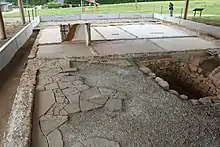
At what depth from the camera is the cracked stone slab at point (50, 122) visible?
9.75 feet

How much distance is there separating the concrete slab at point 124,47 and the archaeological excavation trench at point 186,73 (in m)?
1.03

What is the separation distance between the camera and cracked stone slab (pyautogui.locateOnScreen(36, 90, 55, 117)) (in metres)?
3.44

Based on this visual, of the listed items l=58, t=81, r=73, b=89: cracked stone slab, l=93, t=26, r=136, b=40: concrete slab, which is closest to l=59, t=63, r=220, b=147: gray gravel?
l=58, t=81, r=73, b=89: cracked stone slab

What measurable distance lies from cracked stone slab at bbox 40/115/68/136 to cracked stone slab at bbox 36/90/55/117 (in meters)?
0.17

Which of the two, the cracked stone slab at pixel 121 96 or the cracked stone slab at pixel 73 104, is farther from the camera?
the cracked stone slab at pixel 121 96

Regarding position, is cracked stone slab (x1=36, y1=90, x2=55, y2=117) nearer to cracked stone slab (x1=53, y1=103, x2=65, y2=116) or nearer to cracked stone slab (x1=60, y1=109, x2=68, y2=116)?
cracked stone slab (x1=53, y1=103, x2=65, y2=116)

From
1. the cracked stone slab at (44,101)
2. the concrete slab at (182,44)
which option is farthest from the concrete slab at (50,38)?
the cracked stone slab at (44,101)

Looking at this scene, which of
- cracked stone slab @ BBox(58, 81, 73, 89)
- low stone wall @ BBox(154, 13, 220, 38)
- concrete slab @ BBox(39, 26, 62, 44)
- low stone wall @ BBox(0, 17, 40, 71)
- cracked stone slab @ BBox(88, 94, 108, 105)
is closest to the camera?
cracked stone slab @ BBox(88, 94, 108, 105)

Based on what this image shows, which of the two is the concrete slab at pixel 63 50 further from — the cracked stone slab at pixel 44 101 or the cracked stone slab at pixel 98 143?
the cracked stone slab at pixel 98 143

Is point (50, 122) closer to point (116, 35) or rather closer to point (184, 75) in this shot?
point (184, 75)

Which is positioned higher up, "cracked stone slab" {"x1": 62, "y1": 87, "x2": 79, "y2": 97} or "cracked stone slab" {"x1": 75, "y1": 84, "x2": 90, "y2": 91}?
"cracked stone slab" {"x1": 75, "y1": 84, "x2": 90, "y2": 91}

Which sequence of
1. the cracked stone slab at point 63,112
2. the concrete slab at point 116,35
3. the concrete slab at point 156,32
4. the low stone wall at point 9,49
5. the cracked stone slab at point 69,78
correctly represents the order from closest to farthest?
the cracked stone slab at point 63,112, the cracked stone slab at point 69,78, the low stone wall at point 9,49, the concrete slab at point 116,35, the concrete slab at point 156,32

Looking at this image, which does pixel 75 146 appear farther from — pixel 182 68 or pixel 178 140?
pixel 182 68

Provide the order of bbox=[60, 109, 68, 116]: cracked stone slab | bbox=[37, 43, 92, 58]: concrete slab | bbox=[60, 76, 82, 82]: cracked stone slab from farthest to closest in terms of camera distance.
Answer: bbox=[37, 43, 92, 58]: concrete slab → bbox=[60, 76, 82, 82]: cracked stone slab → bbox=[60, 109, 68, 116]: cracked stone slab
